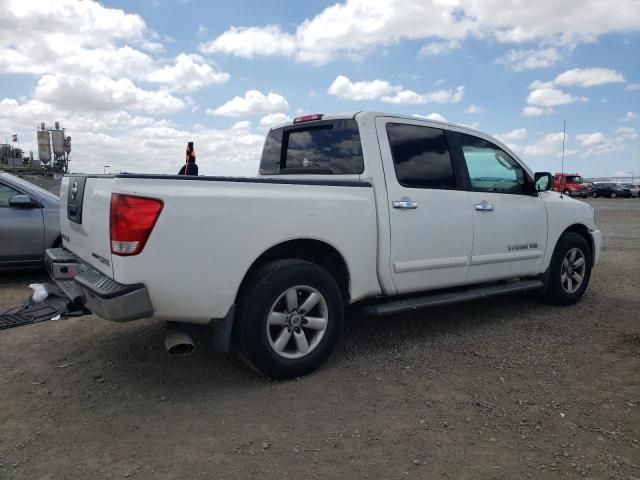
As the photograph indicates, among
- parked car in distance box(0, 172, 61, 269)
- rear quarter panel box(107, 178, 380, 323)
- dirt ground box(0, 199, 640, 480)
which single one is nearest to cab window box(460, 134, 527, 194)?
dirt ground box(0, 199, 640, 480)

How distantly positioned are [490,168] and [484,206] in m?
0.48

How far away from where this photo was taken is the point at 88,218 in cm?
345

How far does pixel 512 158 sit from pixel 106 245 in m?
3.84

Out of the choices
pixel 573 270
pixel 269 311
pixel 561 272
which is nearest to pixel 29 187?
pixel 269 311

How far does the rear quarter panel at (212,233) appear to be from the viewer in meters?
2.98

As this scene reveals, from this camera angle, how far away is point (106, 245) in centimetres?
310

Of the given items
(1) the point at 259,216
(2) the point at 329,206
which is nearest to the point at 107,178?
(1) the point at 259,216

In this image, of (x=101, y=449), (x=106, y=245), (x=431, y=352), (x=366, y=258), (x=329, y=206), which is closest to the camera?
(x=101, y=449)

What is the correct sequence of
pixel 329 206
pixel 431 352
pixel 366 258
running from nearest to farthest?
pixel 329 206 < pixel 366 258 < pixel 431 352

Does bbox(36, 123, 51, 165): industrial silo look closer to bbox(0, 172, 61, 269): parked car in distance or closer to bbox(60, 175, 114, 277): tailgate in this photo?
bbox(0, 172, 61, 269): parked car in distance

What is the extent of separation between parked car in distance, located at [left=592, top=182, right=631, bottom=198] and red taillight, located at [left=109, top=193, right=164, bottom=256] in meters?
47.0

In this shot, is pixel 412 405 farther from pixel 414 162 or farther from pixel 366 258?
pixel 414 162

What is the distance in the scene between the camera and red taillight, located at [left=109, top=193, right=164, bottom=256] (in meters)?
2.93

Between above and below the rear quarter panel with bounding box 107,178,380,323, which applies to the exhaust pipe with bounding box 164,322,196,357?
below
